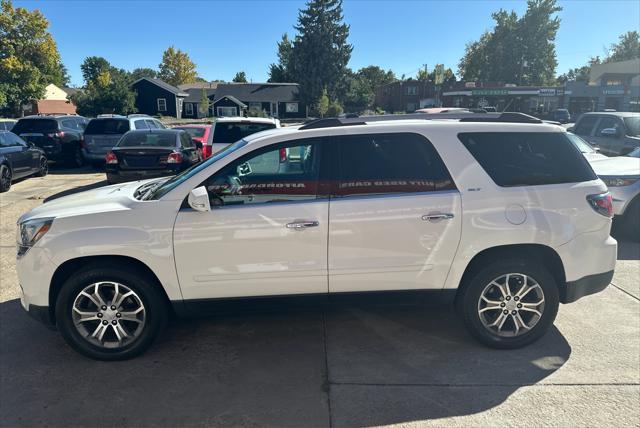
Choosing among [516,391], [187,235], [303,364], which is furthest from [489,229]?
[187,235]

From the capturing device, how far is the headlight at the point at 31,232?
3.53 m

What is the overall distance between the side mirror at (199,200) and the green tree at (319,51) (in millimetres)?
61799

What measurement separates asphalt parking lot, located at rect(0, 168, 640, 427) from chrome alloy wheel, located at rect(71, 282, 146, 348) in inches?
8.5

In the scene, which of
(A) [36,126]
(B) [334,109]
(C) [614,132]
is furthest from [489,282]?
(B) [334,109]

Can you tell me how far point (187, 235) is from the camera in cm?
350

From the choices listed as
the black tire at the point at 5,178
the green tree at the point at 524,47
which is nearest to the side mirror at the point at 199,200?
the black tire at the point at 5,178

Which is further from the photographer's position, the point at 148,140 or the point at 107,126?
the point at 107,126

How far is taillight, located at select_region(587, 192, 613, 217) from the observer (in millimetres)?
3764

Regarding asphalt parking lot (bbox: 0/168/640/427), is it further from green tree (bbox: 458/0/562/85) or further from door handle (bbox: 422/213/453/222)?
green tree (bbox: 458/0/562/85)

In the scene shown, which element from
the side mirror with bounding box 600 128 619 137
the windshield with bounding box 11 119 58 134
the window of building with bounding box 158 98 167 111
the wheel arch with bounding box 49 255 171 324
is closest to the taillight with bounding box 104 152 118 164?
the wheel arch with bounding box 49 255 171 324

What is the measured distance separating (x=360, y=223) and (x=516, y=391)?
1.62 metres

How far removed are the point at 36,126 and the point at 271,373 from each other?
49.7ft

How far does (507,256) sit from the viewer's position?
374cm

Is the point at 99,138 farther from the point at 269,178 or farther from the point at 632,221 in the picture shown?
the point at 632,221
